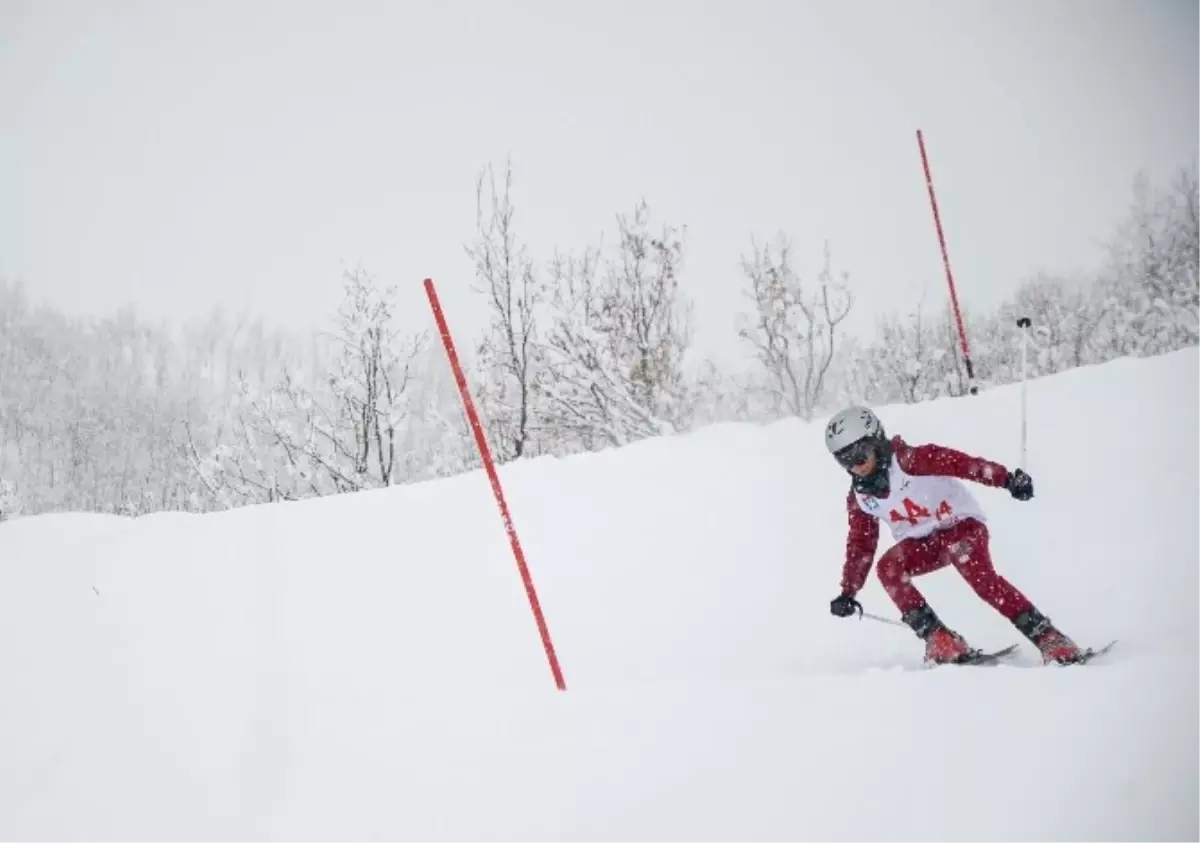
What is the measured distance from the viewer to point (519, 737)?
3.67m

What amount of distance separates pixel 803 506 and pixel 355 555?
4815 millimetres

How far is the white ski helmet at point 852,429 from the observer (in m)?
4.36

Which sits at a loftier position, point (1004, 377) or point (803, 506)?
point (1004, 377)

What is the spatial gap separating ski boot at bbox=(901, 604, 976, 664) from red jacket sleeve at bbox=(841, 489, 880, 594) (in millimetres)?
399

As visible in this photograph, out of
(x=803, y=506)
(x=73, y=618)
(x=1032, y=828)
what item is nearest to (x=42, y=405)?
(x=73, y=618)

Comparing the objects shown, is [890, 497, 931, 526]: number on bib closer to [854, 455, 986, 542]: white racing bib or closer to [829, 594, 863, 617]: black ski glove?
[854, 455, 986, 542]: white racing bib

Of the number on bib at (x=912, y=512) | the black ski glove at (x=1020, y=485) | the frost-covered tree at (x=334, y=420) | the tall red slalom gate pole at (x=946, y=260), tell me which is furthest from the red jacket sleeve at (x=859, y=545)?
the frost-covered tree at (x=334, y=420)

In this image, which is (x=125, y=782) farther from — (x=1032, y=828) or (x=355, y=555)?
(x=1032, y=828)

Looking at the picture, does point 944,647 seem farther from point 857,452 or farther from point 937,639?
point 857,452

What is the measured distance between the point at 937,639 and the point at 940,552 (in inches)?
21.3

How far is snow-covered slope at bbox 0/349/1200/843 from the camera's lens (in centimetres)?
268

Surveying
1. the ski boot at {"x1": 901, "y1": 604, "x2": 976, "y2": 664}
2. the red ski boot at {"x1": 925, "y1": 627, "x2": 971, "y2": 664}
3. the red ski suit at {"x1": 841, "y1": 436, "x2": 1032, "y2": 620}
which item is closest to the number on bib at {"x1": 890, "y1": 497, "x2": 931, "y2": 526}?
the red ski suit at {"x1": 841, "y1": 436, "x2": 1032, "y2": 620}

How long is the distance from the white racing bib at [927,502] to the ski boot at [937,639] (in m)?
0.51

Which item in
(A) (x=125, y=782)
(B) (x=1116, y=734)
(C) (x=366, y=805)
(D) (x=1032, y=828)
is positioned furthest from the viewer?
(A) (x=125, y=782)
